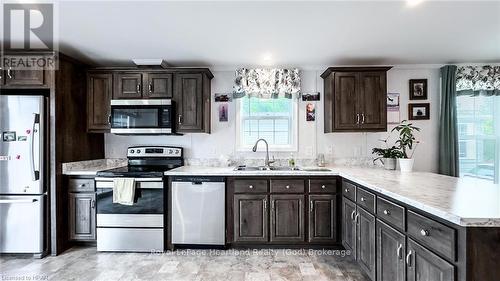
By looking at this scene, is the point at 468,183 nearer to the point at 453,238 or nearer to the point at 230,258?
the point at 453,238

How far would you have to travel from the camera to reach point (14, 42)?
2.88 metres

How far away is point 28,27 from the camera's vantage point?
8.37ft

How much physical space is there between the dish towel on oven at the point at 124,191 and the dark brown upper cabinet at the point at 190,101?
891 mm

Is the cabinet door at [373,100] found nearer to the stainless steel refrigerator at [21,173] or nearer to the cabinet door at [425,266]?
the cabinet door at [425,266]

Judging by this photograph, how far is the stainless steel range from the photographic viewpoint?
10.2 ft

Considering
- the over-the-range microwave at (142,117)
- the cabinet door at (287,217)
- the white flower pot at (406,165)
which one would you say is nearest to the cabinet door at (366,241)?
the cabinet door at (287,217)

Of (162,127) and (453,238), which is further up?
(162,127)

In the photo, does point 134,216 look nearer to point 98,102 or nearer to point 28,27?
point 98,102

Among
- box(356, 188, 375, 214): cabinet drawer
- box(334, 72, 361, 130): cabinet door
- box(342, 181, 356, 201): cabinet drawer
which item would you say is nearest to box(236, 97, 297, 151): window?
box(334, 72, 361, 130): cabinet door

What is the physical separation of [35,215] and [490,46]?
533 cm

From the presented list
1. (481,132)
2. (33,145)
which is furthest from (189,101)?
(481,132)

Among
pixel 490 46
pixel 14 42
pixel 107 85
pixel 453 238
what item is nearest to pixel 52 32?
pixel 14 42

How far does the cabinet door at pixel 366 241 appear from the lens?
223 centimetres

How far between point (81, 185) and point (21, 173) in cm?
57
